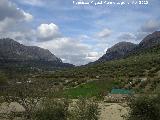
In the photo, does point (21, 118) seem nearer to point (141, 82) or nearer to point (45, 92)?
point (45, 92)

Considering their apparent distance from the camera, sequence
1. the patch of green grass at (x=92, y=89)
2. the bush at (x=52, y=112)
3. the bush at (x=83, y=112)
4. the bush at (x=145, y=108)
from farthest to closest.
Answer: the patch of green grass at (x=92, y=89), the bush at (x=145, y=108), the bush at (x=52, y=112), the bush at (x=83, y=112)

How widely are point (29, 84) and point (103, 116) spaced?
9484 millimetres

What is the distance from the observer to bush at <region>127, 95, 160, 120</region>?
28547mm

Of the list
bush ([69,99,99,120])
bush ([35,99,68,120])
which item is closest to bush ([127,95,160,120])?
bush ([69,99,99,120])

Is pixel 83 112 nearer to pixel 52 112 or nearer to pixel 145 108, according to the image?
pixel 52 112

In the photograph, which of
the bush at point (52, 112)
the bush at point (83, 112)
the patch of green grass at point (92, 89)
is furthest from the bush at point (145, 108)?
the patch of green grass at point (92, 89)

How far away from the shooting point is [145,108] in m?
28.8

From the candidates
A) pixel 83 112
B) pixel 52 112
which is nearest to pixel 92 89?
pixel 52 112

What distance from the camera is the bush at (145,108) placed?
93.7 feet

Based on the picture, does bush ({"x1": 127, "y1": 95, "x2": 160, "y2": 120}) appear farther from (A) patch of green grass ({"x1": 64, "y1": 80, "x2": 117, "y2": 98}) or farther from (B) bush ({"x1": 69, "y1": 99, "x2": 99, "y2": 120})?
(A) patch of green grass ({"x1": 64, "y1": 80, "x2": 117, "y2": 98})

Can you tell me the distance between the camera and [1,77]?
2069 inches

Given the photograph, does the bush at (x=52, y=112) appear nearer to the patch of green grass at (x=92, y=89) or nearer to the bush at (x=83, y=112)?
the bush at (x=83, y=112)

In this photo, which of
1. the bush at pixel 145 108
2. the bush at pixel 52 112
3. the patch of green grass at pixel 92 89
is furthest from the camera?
the patch of green grass at pixel 92 89

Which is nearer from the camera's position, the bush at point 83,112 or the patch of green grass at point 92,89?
the bush at point 83,112
